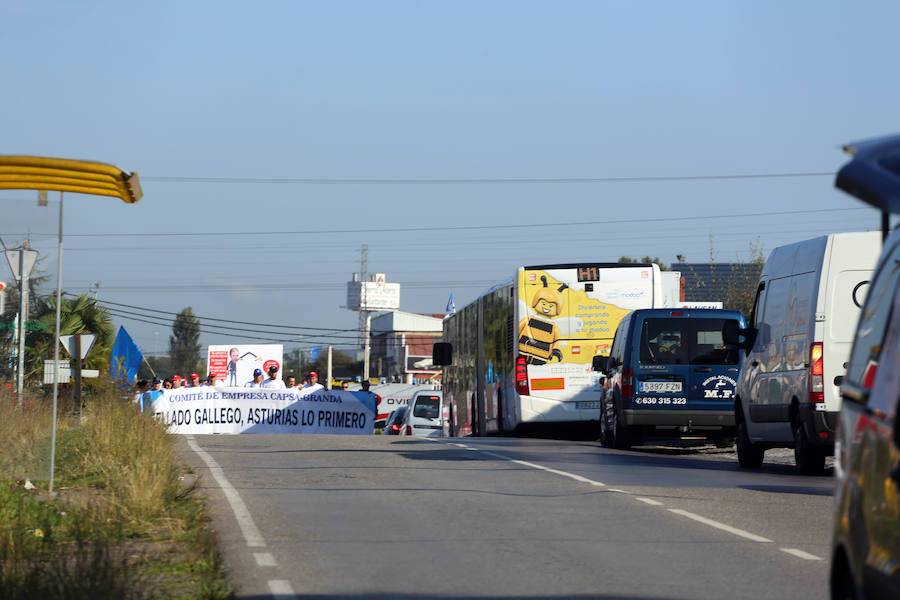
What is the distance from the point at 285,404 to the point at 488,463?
1574 centimetres

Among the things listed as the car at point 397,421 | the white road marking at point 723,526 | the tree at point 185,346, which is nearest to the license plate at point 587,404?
the white road marking at point 723,526

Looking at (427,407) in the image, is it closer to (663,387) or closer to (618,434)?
(618,434)

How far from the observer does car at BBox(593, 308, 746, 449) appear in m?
21.9

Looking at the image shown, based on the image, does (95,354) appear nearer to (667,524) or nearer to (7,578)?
(667,524)

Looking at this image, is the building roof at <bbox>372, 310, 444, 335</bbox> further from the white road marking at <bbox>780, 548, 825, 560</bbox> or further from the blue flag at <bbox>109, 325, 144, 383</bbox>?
the white road marking at <bbox>780, 548, 825, 560</bbox>

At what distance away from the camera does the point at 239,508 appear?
A: 12.6m

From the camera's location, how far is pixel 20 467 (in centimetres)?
1411

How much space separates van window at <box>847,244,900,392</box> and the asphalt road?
2453 millimetres

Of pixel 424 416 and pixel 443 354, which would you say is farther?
pixel 424 416

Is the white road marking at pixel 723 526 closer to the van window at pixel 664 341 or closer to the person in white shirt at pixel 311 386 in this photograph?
the van window at pixel 664 341

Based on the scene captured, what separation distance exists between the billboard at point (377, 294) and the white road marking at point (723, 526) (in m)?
139

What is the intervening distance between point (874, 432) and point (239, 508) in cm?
841

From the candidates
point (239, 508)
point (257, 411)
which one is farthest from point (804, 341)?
point (257, 411)

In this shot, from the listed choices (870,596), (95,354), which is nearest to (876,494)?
(870,596)
